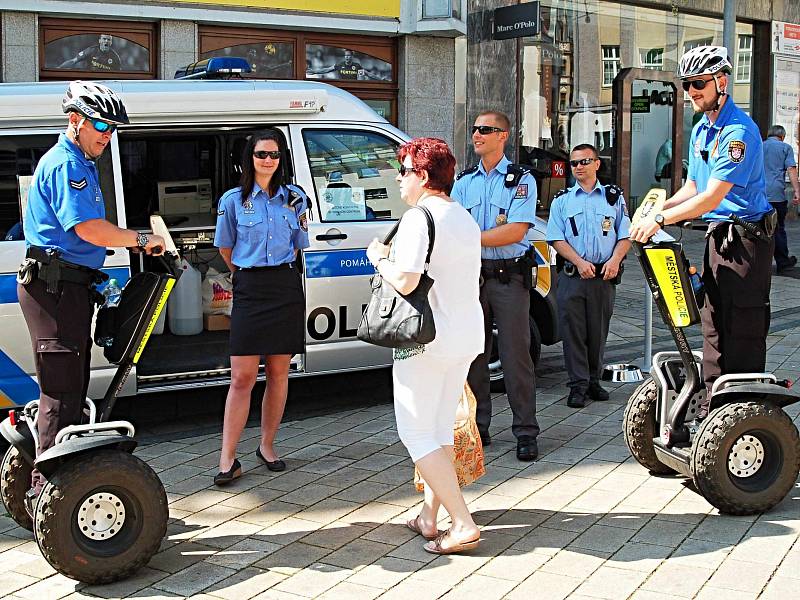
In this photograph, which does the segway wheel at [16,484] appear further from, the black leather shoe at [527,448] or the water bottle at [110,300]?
the black leather shoe at [527,448]

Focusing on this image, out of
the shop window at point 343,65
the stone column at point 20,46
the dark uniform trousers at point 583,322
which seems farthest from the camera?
the shop window at point 343,65

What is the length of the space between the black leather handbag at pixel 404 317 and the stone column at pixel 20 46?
736cm

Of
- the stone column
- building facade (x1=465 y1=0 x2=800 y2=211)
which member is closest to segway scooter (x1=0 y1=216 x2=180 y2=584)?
the stone column

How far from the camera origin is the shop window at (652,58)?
1775 cm

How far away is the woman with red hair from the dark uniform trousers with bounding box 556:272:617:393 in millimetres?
2957

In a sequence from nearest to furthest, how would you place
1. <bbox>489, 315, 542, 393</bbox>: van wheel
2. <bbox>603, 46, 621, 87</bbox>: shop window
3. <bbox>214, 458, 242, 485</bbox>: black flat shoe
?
<bbox>214, 458, 242, 485</bbox>: black flat shoe
<bbox>489, 315, 542, 393</bbox>: van wheel
<bbox>603, 46, 621, 87</bbox>: shop window

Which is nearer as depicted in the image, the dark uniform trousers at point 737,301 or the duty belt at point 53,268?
the duty belt at point 53,268

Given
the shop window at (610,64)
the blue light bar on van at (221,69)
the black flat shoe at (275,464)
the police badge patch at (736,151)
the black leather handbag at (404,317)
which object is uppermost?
the shop window at (610,64)

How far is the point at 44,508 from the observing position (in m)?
4.38

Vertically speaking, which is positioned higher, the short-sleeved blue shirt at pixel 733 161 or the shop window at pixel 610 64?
the shop window at pixel 610 64

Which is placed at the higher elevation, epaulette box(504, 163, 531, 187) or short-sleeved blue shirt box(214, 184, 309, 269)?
epaulette box(504, 163, 531, 187)

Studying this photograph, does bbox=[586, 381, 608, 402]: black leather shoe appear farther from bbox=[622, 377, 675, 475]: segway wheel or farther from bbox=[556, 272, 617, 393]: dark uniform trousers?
bbox=[622, 377, 675, 475]: segway wheel

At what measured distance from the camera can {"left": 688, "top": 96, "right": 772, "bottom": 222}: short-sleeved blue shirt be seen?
509 centimetres

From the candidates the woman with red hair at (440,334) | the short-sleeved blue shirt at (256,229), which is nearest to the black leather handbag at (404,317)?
the woman with red hair at (440,334)
